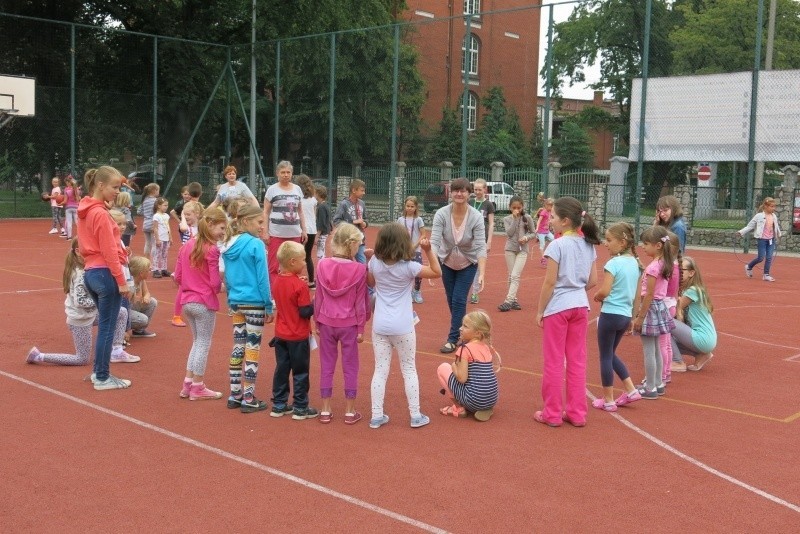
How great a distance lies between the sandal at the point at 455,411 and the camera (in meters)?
6.80

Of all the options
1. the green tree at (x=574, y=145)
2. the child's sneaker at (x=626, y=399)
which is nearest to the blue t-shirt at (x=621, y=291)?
the child's sneaker at (x=626, y=399)

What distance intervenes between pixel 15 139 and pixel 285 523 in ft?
92.7

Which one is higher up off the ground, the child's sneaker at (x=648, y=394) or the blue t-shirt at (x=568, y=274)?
the blue t-shirt at (x=568, y=274)

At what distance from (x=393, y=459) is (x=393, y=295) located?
1240 millimetres

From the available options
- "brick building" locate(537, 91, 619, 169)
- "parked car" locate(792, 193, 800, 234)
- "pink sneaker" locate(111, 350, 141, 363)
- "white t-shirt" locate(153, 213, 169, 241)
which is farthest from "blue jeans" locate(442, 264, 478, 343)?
"brick building" locate(537, 91, 619, 169)

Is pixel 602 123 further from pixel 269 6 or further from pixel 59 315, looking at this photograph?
pixel 59 315

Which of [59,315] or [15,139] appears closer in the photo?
[59,315]

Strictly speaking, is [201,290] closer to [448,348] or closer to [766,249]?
[448,348]

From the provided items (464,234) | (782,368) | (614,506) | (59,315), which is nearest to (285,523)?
(614,506)

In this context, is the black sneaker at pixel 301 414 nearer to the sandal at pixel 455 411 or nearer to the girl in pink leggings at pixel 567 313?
the sandal at pixel 455 411

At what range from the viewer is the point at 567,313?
652 centimetres

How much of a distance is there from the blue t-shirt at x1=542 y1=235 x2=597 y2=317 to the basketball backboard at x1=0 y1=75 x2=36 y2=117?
23675 mm

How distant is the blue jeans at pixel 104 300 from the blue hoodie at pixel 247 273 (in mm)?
1061

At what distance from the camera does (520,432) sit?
21.1ft
